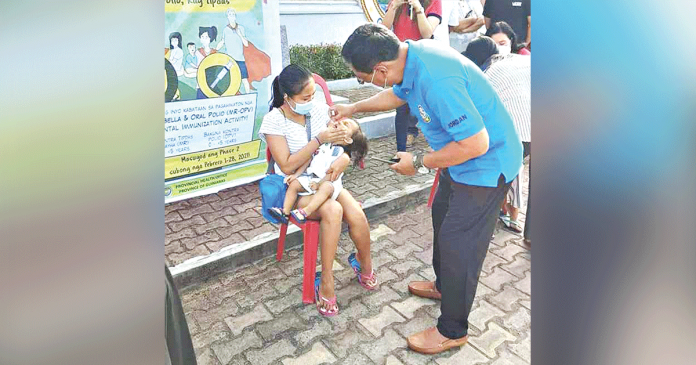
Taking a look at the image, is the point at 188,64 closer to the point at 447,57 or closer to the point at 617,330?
the point at 447,57

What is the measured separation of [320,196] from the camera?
2.94 meters

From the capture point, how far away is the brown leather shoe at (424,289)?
305 cm

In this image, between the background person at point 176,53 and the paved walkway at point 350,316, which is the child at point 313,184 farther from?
the background person at point 176,53

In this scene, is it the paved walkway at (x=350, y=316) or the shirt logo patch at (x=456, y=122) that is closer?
the shirt logo patch at (x=456, y=122)

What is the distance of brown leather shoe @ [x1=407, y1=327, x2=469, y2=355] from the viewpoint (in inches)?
100

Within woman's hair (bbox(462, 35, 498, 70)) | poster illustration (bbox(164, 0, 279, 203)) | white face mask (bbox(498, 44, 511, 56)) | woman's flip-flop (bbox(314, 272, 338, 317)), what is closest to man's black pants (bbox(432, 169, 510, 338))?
woman's flip-flop (bbox(314, 272, 338, 317))

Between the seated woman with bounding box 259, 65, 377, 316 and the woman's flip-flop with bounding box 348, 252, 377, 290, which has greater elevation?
the seated woman with bounding box 259, 65, 377, 316

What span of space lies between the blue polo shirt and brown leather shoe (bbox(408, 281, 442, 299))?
A: 921 millimetres

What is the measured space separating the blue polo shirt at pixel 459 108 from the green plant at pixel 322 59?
5.25m

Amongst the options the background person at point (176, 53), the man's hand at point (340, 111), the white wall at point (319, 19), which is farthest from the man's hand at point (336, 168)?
the white wall at point (319, 19)

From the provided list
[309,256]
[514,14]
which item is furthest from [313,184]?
[514,14]

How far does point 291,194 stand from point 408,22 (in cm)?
297

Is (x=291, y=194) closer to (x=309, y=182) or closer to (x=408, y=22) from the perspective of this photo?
(x=309, y=182)

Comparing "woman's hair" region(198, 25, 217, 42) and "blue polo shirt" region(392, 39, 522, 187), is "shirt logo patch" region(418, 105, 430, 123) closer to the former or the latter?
"blue polo shirt" region(392, 39, 522, 187)
